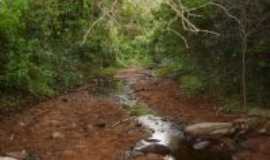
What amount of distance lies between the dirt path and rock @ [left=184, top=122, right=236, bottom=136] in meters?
0.47

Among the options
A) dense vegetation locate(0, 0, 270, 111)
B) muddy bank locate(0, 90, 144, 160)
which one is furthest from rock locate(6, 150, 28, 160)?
dense vegetation locate(0, 0, 270, 111)

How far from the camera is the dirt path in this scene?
22.8 ft

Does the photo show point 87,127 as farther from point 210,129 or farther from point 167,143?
point 210,129

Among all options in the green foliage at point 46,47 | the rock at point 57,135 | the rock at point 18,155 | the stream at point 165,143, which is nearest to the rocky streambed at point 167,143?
the stream at point 165,143

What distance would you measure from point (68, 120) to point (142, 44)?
12.4 meters

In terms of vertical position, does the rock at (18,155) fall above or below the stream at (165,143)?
above

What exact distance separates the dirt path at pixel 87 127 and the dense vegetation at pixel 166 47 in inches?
24.0

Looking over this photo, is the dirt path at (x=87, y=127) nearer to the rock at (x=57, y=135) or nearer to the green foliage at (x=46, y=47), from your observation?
the rock at (x=57, y=135)

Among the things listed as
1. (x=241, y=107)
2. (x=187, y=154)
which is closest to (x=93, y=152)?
(x=187, y=154)

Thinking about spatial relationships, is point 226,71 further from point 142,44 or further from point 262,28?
point 142,44

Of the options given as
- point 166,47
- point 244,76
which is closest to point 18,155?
point 244,76

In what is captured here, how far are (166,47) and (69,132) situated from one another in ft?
17.7

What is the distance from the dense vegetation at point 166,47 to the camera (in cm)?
866

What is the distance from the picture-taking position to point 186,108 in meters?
9.63
